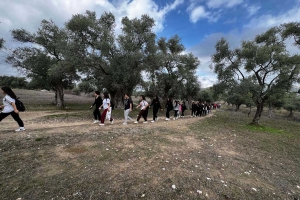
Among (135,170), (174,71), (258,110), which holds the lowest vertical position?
(135,170)

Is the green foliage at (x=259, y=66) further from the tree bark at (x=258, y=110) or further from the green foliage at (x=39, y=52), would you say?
the green foliage at (x=39, y=52)

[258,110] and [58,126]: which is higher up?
[258,110]

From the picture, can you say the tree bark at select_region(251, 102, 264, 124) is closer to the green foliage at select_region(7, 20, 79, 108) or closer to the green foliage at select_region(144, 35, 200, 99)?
the green foliage at select_region(144, 35, 200, 99)

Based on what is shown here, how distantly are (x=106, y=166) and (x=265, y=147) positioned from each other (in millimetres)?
7965

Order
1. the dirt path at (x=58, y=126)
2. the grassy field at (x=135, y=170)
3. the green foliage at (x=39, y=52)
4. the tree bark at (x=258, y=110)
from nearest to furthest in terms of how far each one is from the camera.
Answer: the grassy field at (x=135, y=170) < the dirt path at (x=58, y=126) < the tree bark at (x=258, y=110) < the green foliage at (x=39, y=52)

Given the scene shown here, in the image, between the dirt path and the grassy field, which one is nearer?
the grassy field

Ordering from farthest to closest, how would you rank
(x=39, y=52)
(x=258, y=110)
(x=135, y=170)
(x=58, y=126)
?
(x=39, y=52) < (x=258, y=110) < (x=58, y=126) < (x=135, y=170)

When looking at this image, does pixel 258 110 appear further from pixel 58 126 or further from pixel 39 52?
pixel 39 52

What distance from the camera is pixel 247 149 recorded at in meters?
7.43

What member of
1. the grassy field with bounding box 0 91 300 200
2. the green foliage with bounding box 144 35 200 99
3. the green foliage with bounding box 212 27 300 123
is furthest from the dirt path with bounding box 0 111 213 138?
the green foliage with bounding box 144 35 200 99

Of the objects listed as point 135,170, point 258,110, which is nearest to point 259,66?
point 258,110

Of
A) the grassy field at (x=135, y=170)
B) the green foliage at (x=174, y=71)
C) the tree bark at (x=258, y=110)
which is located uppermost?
the green foliage at (x=174, y=71)

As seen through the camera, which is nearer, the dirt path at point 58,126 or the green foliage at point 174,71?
the dirt path at point 58,126

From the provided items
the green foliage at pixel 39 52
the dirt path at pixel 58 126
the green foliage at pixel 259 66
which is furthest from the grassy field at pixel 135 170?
the green foliage at pixel 39 52
